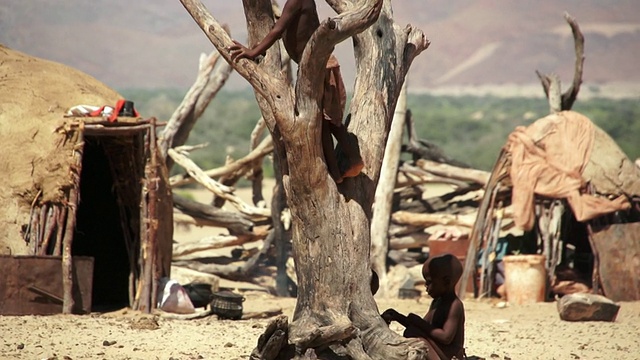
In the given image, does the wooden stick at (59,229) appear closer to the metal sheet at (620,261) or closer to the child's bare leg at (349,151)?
the child's bare leg at (349,151)

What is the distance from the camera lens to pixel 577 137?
11523 mm

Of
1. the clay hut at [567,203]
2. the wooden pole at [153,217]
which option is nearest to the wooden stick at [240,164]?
the clay hut at [567,203]

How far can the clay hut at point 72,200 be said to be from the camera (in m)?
9.18

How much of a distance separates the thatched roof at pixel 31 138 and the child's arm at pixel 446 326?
14.1ft

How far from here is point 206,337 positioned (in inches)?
321

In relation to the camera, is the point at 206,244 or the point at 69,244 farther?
the point at 206,244

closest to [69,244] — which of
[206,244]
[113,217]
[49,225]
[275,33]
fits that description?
[49,225]

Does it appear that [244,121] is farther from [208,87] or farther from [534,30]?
[208,87]

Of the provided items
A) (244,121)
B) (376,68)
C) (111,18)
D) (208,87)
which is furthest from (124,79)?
(376,68)

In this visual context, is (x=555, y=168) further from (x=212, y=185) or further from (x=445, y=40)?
(x=445, y=40)

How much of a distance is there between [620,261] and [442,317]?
209 inches

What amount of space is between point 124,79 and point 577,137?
5830cm

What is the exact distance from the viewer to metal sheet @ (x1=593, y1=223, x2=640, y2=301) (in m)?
11.0

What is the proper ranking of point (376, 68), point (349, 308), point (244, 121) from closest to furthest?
point (349, 308) → point (376, 68) → point (244, 121)
